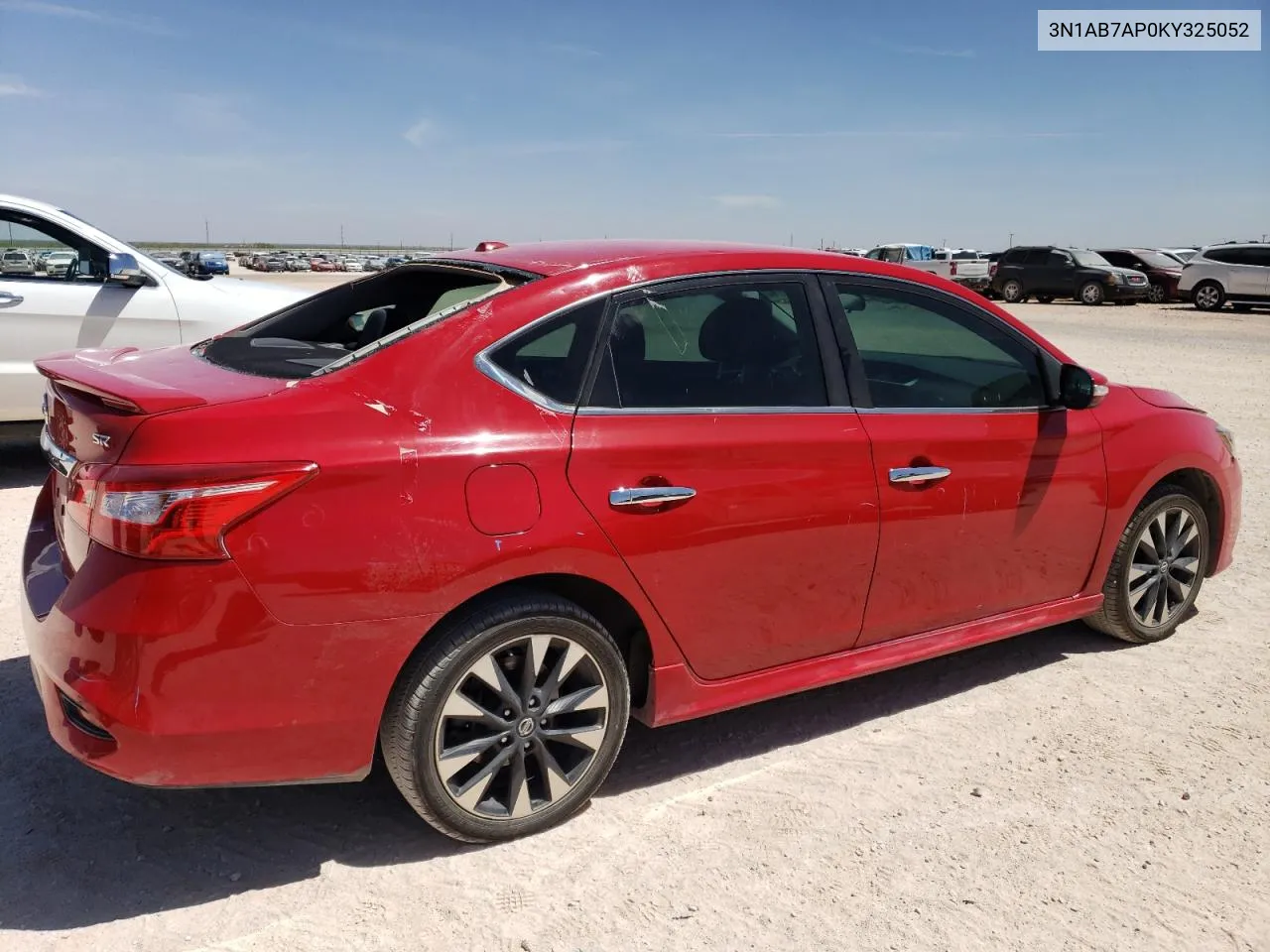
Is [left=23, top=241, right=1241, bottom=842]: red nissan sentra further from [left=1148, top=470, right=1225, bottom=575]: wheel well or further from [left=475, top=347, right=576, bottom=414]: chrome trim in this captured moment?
[left=1148, top=470, right=1225, bottom=575]: wheel well

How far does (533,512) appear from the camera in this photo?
271 cm

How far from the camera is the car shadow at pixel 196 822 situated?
270 centimetres

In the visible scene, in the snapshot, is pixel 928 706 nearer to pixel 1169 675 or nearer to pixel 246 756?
pixel 1169 675

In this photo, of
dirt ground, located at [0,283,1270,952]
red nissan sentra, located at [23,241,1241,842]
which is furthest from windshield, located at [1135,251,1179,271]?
red nissan sentra, located at [23,241,1241,842]

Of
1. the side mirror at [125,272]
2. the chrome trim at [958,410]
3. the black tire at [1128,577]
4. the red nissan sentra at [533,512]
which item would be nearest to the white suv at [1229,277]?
the black tire at [1128,577]

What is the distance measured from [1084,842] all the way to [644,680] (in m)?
1.35

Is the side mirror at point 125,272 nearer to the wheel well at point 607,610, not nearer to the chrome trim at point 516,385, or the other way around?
the chrome trim at point 516,385

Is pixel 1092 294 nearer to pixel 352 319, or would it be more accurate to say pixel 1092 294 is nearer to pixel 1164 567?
pixel 1164 567

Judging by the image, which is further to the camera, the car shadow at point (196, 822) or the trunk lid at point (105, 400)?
the car shadow at point (196, 822)

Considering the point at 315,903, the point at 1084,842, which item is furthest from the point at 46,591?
the point at 1084,842

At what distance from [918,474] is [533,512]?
4.61ft

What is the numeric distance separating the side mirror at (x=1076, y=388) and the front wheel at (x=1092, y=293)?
1158 inches

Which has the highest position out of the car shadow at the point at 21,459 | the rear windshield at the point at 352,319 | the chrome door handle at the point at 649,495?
the rear windshield at the point at 352,319

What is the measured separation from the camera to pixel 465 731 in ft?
9.20
